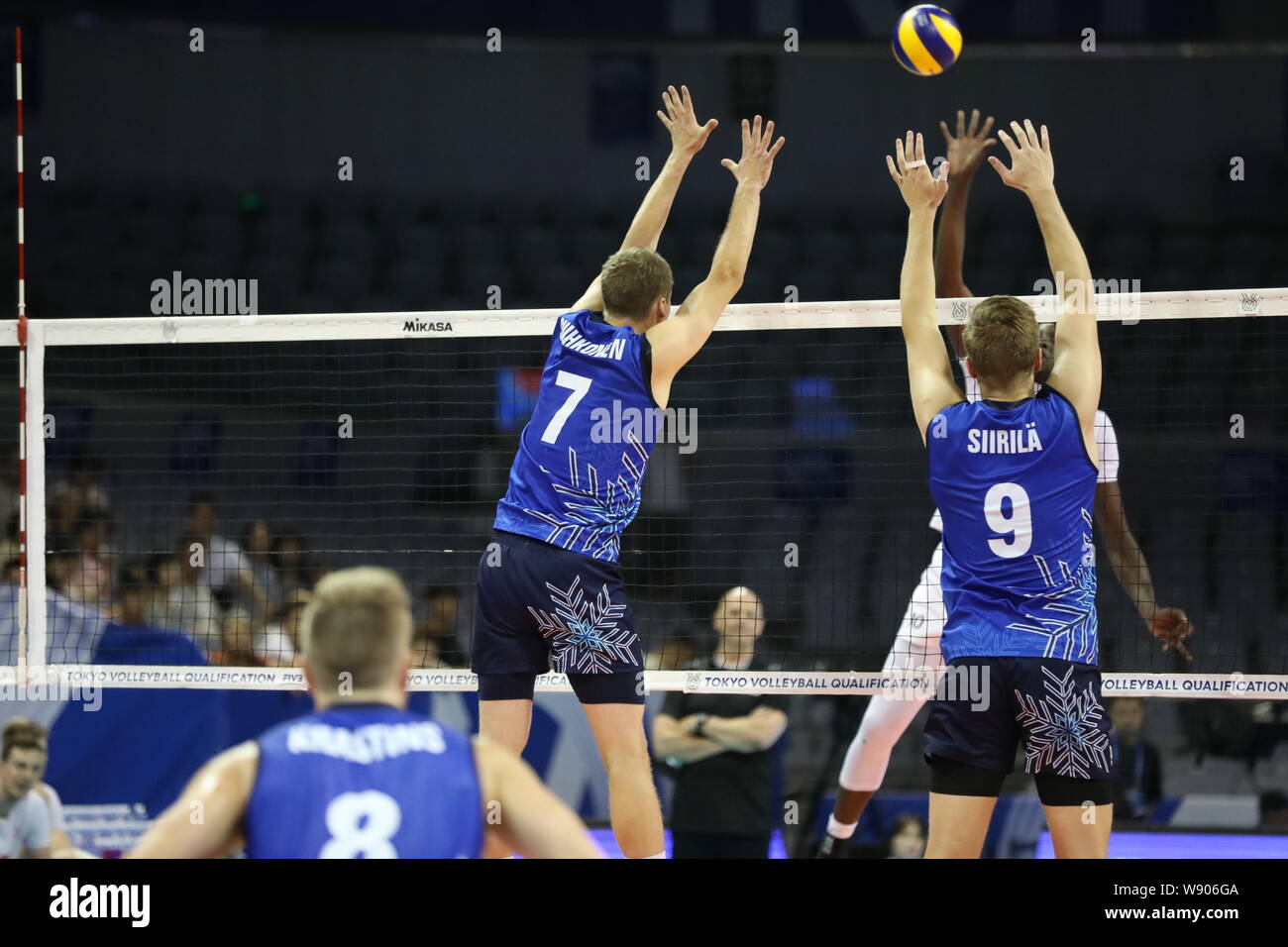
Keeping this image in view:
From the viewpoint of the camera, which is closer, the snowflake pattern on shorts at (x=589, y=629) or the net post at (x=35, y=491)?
the snowflake pattern on shorts at (x=589, y=629)

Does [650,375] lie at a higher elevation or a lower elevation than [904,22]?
lower

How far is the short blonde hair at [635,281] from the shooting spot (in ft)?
19.4

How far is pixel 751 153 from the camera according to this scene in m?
6.08

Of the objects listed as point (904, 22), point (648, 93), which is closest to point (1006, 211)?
point (648, 93)

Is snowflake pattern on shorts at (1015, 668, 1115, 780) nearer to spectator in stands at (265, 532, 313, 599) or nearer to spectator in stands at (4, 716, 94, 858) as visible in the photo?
spectator in stands at (4, 716, 94, 858)

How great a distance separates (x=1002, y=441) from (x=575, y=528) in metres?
1.79

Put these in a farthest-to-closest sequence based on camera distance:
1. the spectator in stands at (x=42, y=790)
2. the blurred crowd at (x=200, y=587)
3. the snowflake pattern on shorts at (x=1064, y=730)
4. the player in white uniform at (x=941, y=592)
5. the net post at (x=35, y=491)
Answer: the blurred crowd at (x=200, y=587) → the spectator in stands at (x=42, y=790) → the net post at (x=35, y=491) → the player in white uniform at (x=941, y=592) → the snowflake pattern on shorts at (x=1064, y=730)

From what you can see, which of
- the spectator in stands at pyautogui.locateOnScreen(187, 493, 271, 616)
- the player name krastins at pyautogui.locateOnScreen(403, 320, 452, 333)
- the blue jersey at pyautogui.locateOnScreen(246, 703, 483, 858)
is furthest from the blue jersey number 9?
the spectator in stands at pyautogui.locateOnScreen(187, 493, 271, 616)

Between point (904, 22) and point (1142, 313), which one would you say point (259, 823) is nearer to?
point (1142, 313)

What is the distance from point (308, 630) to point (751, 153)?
137 inches

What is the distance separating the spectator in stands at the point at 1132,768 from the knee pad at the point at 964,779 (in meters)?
4.81

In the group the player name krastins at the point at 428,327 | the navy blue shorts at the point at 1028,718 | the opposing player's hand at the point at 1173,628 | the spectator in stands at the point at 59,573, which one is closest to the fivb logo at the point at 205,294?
the spectator in stands at the point at 59,573

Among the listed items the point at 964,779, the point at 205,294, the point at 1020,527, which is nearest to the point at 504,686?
the point at 964,779
